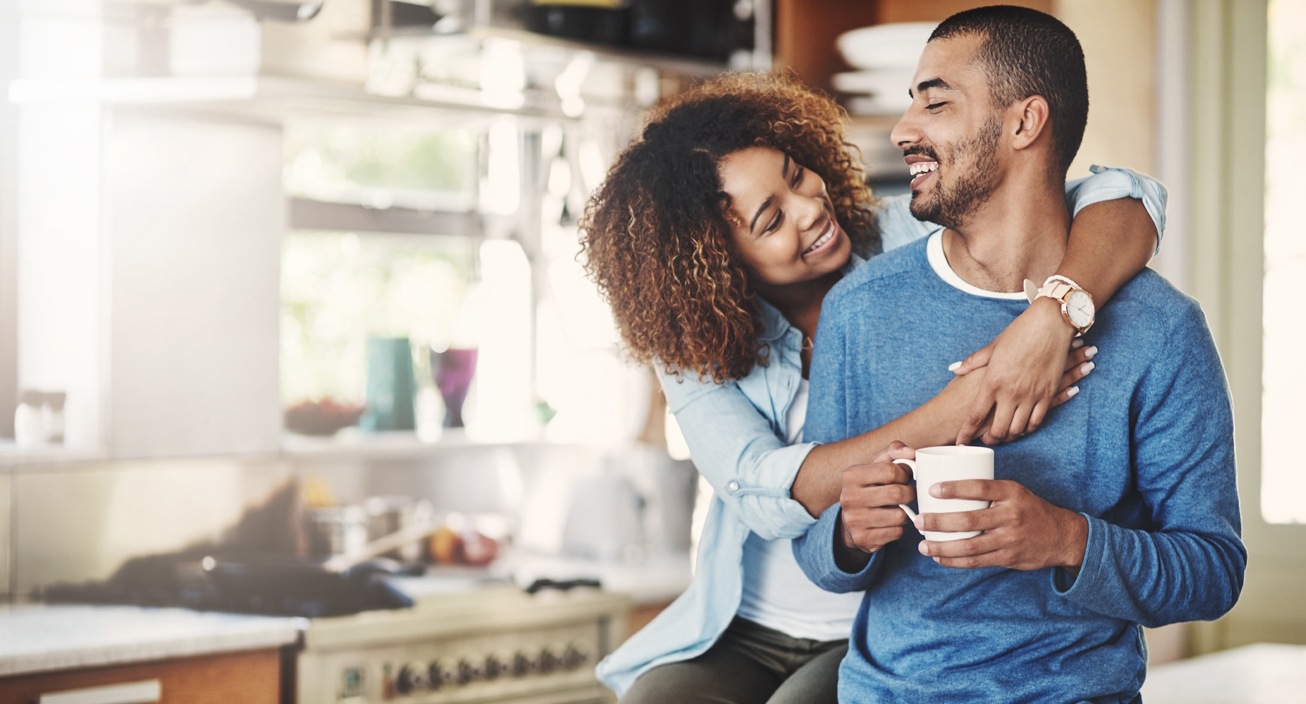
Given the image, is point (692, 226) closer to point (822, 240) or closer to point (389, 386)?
point (822, 240)

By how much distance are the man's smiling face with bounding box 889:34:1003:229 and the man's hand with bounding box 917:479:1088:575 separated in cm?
39

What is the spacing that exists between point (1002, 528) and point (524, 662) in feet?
4.55

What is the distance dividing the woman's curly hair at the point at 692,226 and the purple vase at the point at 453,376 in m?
1.08

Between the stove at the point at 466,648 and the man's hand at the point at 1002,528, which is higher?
the man's hand at the point at 1002,528

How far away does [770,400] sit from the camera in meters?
1.65

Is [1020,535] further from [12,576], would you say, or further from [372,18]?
[12,576]

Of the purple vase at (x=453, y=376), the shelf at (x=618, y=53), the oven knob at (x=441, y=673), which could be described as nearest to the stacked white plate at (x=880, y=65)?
the shelf at (x=618, y=53)

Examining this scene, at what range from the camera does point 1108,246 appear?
1.31m

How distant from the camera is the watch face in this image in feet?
4.03

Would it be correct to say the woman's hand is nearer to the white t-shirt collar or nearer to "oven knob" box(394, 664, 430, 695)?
the white t-shirt collar

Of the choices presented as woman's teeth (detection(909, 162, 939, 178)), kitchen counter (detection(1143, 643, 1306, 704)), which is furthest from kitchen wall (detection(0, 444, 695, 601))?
woman's teeth (detection(909, 162, 939, 178))

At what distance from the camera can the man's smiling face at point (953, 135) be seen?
4.39 feet

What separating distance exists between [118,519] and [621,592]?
105 centimetres

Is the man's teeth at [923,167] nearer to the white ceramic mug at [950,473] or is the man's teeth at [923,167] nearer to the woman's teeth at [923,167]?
the woman's teeth at [923,167]
